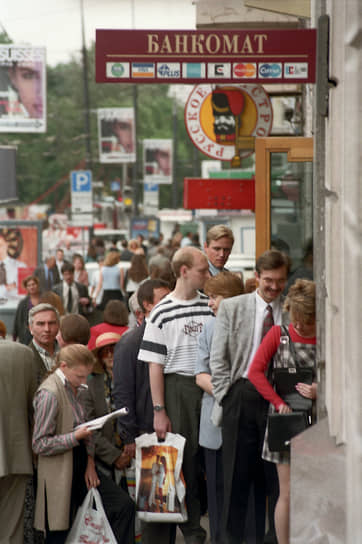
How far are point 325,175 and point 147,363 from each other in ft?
9.36

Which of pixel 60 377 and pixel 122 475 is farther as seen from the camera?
pixel 122 475

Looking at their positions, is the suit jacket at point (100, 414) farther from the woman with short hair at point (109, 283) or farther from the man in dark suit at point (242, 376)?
the woman with short hair at point (109, 283)

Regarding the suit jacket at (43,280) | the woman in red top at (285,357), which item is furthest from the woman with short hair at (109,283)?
the woman in red top at (285,357)

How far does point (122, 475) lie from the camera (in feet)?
20.4

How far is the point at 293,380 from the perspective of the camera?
4.84 meters

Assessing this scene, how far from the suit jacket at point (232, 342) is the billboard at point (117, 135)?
82.2ft

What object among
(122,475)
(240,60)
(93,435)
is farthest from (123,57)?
(122,475)

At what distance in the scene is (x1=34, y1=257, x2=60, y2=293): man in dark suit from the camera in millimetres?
15070

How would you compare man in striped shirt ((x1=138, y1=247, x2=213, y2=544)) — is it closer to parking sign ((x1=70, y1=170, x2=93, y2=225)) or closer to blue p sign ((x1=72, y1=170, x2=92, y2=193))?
parking sign ((x1=70, y1=170, x2=93, y2=225))

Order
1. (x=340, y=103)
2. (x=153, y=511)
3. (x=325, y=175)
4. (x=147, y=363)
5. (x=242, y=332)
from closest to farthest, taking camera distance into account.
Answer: (x=340, y=103) < (x=325, y=175) < (x=242, y=332) < (x=153, y=511) < (x=147, y=363)

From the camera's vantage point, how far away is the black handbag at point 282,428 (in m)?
4.64

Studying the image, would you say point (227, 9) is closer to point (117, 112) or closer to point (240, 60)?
point (240, 60)

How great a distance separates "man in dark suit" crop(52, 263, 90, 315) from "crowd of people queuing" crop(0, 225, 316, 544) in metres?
7.41

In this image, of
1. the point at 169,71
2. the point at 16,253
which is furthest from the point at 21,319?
the point at 169,71
